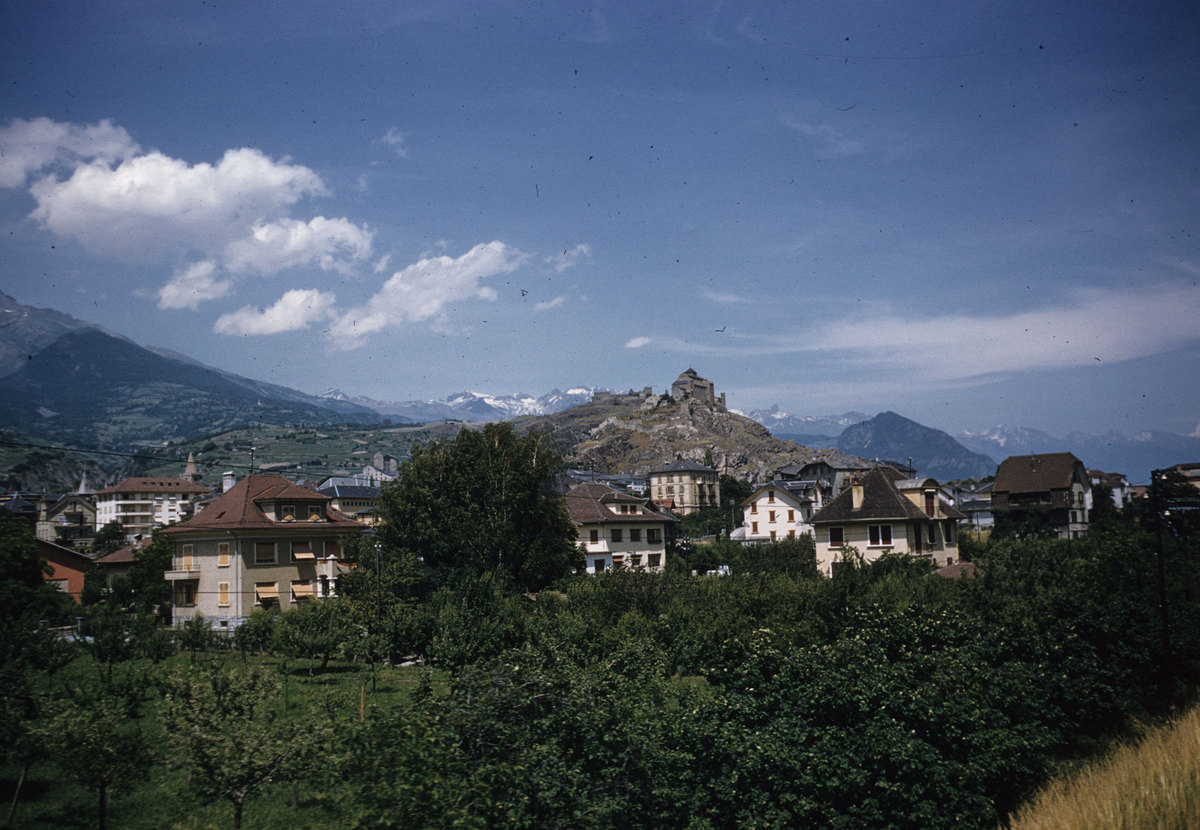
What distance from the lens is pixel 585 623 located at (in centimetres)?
3192

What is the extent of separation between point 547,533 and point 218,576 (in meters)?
19.8

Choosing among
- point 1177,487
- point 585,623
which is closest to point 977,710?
point 585,623

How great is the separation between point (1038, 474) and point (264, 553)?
75876 millimetres

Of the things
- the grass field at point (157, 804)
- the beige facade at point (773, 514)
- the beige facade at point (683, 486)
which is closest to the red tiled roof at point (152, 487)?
the beige facade at point (683, 486)

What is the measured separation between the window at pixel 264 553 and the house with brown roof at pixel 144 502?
407 ft

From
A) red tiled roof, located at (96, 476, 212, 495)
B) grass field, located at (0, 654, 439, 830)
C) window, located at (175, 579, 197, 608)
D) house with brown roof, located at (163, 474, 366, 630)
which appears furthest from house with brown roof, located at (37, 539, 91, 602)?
red tiled roof, located at (96, 476, 212, 495)

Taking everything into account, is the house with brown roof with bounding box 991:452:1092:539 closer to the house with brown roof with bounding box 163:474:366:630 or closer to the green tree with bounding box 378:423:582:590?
the green tree with bounding box 378:423:582:590

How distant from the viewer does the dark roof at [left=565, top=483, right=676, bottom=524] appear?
208ft

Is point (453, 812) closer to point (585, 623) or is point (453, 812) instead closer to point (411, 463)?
point (585, 623)

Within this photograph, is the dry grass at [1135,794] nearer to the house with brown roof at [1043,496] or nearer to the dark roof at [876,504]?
the dark roof at [876,504]

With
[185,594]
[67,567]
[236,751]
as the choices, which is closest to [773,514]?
[185,594]

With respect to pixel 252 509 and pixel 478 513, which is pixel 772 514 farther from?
pixel 252 509

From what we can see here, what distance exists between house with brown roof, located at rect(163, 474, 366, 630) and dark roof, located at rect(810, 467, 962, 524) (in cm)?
3155

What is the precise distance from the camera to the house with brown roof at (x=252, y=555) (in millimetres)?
41594
